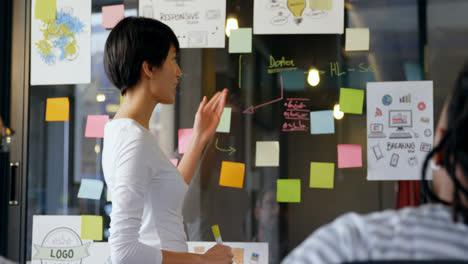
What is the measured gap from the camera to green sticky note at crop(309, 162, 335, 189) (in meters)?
1.93

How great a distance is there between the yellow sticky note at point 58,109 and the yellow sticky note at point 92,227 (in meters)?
0.47

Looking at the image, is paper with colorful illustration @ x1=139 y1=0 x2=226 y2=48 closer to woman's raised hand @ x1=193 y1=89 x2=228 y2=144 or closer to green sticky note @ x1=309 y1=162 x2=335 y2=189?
woman's raised hand @ x1=193 y1=89 x2=228 y2=144

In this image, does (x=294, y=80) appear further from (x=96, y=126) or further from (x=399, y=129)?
(x=96, y=126)

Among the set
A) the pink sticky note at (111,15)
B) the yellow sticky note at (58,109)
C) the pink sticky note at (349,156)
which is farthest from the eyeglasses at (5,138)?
the pink sticky note at (349,156)

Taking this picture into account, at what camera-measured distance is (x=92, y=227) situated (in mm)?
2100

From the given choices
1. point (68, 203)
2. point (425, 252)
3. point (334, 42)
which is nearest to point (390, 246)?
point (425, 252)

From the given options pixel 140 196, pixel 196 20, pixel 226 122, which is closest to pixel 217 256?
pixel 140 196

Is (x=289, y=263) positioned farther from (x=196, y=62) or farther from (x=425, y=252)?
(x=196, y=62)

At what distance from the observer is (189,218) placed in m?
2.00

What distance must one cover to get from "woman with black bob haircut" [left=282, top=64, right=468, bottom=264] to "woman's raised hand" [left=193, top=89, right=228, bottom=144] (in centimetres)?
134

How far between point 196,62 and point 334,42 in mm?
587

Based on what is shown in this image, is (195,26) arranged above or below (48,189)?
above

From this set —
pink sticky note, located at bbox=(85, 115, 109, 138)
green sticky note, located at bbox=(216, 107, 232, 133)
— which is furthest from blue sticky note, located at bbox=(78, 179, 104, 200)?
green sticky note, located at bbox=(216, 107, 232, 133)

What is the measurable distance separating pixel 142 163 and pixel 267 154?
0.76 meters
